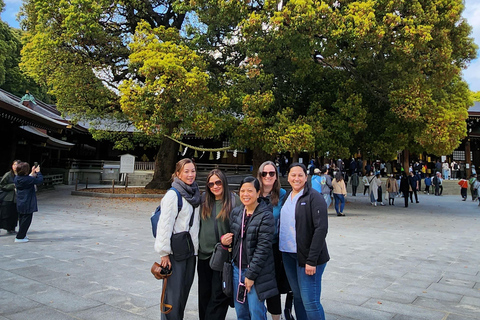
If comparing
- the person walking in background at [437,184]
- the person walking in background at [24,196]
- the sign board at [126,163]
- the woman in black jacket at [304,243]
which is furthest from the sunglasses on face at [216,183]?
the person walking in background at [437,184]

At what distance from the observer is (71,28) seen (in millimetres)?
13297

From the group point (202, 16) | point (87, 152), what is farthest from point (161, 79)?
point (87, 152)

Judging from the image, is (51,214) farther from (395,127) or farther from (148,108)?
(395,127)

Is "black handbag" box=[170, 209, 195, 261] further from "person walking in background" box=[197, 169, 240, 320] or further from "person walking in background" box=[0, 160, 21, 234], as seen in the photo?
"person walking in background" box=[0, 160, 21, 234]

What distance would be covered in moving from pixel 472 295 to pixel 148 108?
36.4ft

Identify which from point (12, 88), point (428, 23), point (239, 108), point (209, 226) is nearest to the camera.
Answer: point (209, 226)

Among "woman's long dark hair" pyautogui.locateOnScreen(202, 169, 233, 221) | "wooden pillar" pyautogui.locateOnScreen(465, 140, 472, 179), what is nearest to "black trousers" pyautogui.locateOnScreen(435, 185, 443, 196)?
"wooden pillar" pyautogui.locateOnScreen(465, 140, 472, 179)

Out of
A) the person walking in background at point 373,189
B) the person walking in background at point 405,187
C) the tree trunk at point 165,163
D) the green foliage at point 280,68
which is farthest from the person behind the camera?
the tree trunk at point 165,163

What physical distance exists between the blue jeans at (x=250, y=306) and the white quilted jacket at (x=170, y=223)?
50 cm

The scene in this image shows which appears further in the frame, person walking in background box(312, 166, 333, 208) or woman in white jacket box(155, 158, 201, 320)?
person walking in background box(312, 166, 333, 208)

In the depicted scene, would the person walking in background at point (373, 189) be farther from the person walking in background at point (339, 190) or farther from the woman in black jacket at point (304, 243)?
the woman in black jacket at point (304, 243)

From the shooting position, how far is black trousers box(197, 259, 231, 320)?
309cm

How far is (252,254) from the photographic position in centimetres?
286

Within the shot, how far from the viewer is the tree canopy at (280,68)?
38.7 feet
